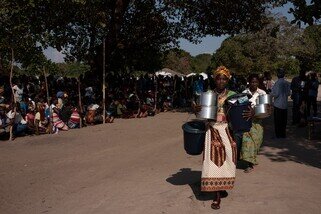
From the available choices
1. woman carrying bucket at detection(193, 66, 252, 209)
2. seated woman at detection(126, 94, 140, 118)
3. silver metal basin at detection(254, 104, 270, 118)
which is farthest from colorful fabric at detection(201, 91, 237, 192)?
seated woman at detection(126, 94, 140, 118)

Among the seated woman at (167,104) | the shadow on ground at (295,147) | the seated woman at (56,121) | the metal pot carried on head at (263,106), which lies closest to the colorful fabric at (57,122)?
the seated woman at (56,121)

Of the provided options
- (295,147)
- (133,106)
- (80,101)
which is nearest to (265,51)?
(133,106)

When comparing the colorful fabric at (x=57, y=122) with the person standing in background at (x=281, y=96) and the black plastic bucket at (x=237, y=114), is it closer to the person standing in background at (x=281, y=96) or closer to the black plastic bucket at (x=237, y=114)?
the person standing in background at (x=281, y=96)

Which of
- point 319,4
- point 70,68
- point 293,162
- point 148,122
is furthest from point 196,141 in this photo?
point 70,68

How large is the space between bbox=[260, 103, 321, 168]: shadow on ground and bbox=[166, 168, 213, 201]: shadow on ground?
72.7 inches

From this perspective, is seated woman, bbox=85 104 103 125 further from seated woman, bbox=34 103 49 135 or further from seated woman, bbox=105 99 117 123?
seated woman, bbox=34 103 49 135

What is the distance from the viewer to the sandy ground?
559cm

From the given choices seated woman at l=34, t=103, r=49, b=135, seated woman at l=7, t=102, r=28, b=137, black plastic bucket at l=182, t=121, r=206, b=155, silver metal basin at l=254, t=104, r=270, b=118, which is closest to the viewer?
black plastic bucket at l=182, t=121, r=206, b=155

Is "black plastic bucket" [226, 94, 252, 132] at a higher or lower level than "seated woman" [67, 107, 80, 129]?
higher

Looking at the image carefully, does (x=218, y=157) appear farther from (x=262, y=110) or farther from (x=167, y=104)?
(x=167, y=104)

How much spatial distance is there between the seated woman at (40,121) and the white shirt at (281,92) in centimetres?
679

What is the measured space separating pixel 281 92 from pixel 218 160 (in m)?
5.38

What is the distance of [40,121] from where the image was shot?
12812mm

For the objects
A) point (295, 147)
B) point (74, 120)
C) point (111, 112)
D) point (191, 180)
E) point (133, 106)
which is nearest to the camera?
point (191, 180)
